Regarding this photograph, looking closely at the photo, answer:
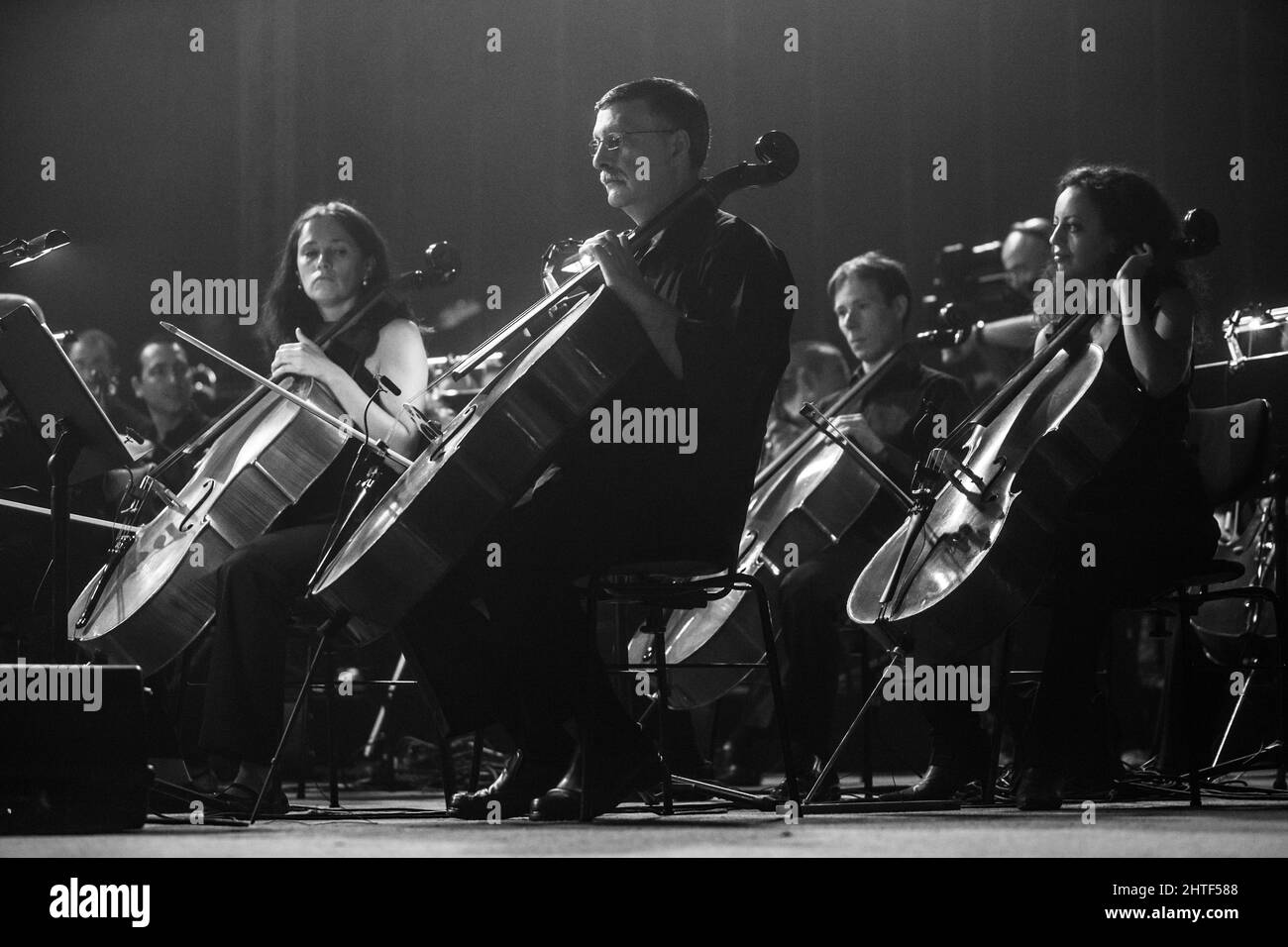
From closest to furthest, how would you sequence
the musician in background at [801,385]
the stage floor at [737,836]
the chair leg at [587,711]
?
1. the stage floor at [737,836]
2. the chair leg at [587,711]
3. the musician in background at [801,385]

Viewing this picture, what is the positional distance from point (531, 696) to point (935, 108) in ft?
8.80

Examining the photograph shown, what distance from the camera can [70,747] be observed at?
8.48 ft

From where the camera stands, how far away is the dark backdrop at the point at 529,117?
4227 mm

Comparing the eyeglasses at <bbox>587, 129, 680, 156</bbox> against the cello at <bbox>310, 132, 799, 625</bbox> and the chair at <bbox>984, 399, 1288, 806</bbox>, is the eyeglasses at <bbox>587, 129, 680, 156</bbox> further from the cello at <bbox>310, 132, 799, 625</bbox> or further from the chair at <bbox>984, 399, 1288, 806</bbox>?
the chair at <bbox>984, 399, 1288, 806</bbox>

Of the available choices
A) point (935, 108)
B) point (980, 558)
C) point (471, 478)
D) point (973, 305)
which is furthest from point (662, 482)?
point (935, 108)

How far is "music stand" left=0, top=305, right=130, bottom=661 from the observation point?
287cm

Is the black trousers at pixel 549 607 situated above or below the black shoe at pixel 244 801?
above

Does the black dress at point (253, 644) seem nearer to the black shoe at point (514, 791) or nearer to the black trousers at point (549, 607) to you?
the black trousers at point (549, 607)

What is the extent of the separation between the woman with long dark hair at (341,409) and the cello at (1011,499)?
3.53 ft

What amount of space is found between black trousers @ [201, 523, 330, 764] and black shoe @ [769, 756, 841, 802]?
1040 mm

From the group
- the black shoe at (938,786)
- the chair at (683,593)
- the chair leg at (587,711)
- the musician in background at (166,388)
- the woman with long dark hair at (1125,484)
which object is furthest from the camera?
the musician in background at (166,388)

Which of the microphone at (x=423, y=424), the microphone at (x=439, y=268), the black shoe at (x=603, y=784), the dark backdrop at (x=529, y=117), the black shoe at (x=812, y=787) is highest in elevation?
the dark backdrop at (x=529, y=117)

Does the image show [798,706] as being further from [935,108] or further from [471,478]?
[935,108]

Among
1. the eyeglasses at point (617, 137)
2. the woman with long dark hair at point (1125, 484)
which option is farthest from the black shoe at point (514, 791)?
the eyeglasses at point (617, 137)
